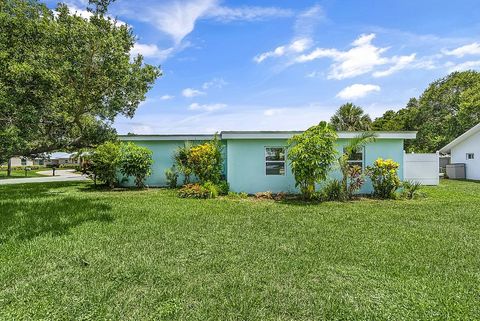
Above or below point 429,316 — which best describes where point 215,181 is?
above

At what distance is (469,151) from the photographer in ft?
70.9

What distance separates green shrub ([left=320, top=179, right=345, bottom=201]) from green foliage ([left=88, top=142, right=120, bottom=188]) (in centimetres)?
1023

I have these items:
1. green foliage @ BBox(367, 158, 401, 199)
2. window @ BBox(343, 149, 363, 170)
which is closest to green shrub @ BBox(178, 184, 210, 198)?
window @ BBox(343, 149, 363, 170)

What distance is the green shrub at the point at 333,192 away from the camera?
11.6 m

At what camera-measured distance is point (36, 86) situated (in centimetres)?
859

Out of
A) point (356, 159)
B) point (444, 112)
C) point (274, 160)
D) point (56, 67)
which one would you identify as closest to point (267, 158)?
point (274, 160)

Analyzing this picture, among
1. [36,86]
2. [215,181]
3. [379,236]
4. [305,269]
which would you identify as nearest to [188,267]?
[305,269]

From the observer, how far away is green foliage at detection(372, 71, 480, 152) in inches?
1092

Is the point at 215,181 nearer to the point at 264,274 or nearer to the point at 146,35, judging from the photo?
the point at 146,35

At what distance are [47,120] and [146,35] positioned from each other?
5026 mm

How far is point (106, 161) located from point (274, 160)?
8434 mm

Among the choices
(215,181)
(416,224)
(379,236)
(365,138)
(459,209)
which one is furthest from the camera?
(215,181)

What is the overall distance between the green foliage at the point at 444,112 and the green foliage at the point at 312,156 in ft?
68.1

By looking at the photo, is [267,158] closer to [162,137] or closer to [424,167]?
[162,137]
